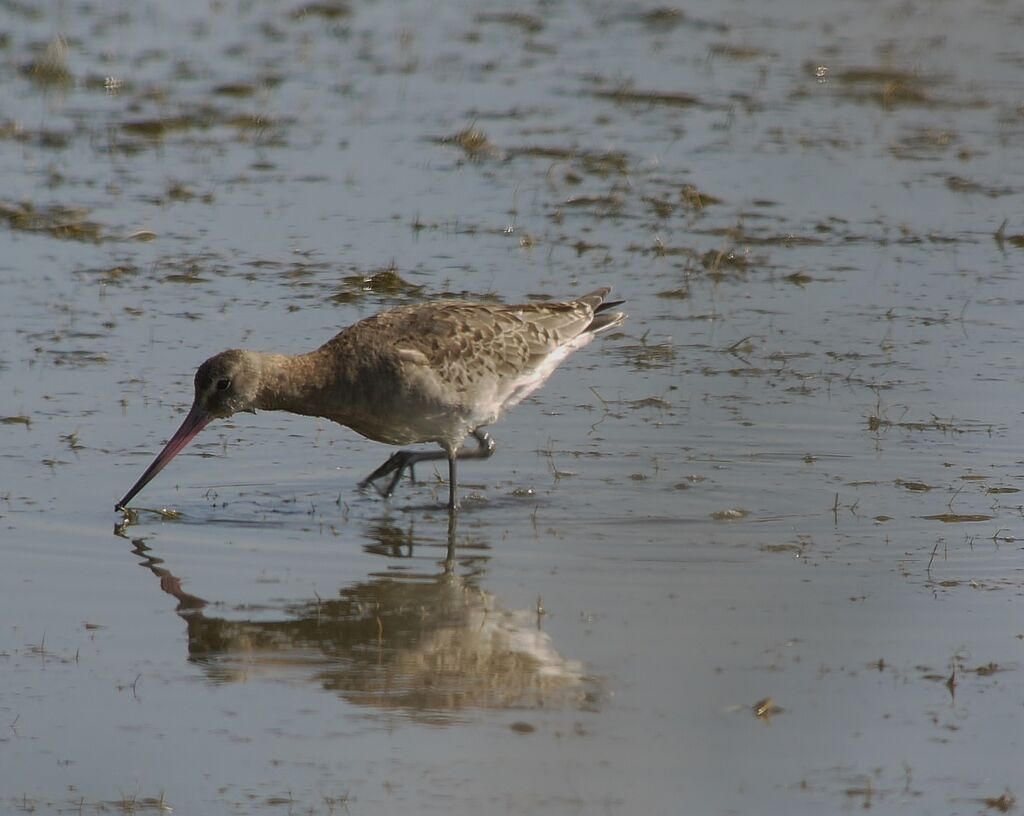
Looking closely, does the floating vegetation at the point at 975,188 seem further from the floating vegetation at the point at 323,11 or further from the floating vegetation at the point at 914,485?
the floating vegetation at the point at 323,11

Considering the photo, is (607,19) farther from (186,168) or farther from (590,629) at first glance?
(590,629)

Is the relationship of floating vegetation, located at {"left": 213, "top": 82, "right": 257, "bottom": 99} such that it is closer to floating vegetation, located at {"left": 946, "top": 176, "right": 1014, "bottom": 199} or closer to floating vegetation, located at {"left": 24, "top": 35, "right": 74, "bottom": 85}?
floating vegetation, located at {"left": 24, "top": 35, "right": 74, "bottom": 85}

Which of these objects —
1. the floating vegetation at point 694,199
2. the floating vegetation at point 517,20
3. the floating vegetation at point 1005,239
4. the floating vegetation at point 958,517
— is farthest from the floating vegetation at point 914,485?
the floating vegetation at point 517,20

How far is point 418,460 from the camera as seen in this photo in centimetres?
888

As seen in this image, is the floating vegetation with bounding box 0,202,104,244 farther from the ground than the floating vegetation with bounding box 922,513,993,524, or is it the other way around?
the floating vegetation with bounding box 0,202,104,244

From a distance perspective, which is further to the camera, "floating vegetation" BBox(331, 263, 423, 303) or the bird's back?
"floating vegetation" BBox(331, 263, 423, 303)

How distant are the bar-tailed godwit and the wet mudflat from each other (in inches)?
11.8

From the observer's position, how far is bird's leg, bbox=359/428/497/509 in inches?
338

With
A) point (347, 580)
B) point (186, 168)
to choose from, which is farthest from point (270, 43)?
point (347, 580)

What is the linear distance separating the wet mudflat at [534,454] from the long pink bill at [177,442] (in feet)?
0.59

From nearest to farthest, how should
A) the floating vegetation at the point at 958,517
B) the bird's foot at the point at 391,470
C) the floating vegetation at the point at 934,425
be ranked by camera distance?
the floating vegetation at the point at 958,517, the bird's foot at the point at 391,470, the floating vegetation at the point at 934,425

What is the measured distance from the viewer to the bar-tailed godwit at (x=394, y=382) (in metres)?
8.38

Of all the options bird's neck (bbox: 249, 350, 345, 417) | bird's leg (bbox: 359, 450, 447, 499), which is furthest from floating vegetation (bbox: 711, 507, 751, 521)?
bird's neck (bbox: 249, 350, 345, 417)

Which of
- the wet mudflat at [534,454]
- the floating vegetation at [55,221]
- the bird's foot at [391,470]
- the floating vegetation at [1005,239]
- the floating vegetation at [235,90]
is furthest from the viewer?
the floating vegetation at [235,90]
